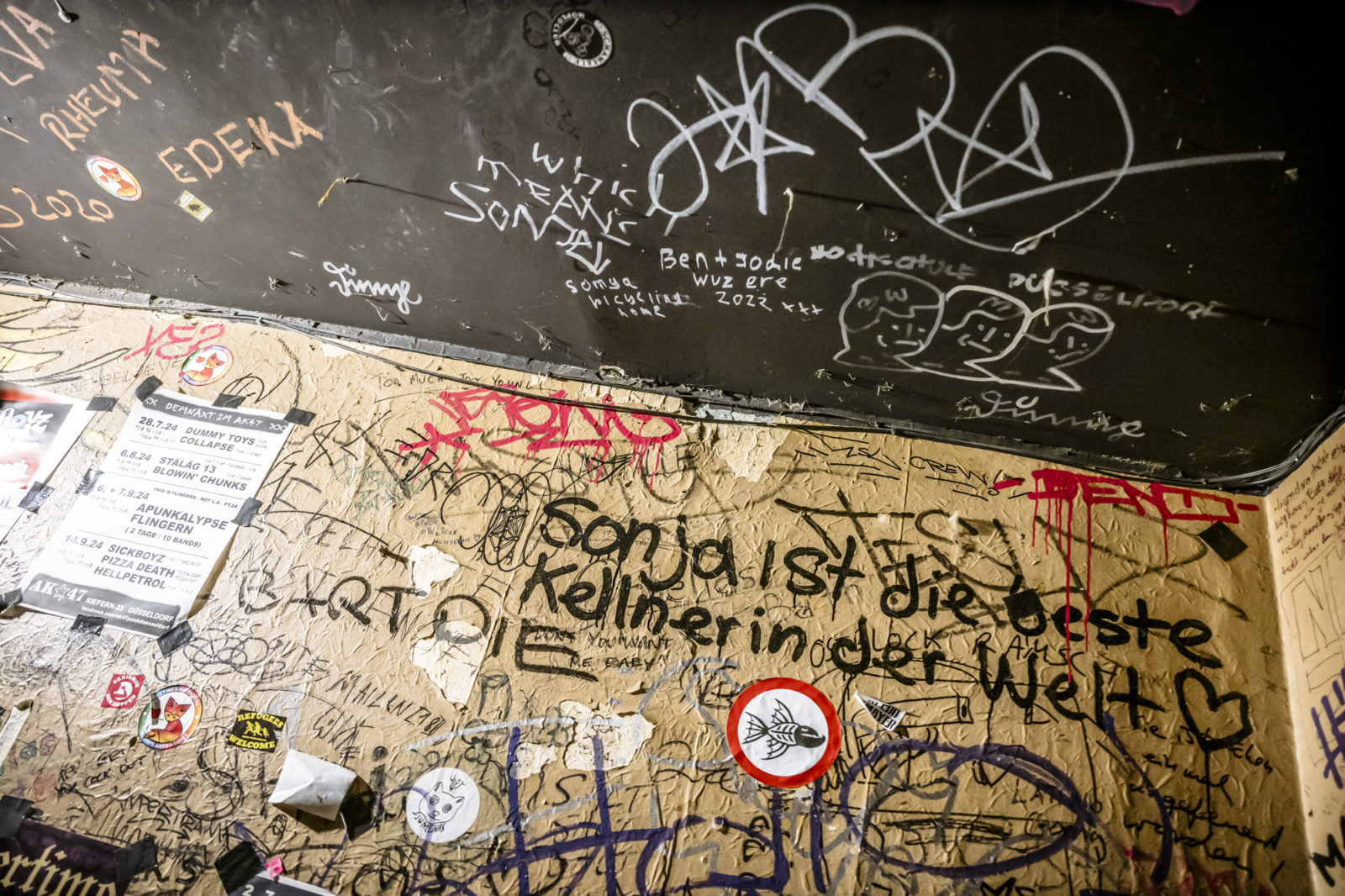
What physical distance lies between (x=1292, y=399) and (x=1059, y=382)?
48 centimetres

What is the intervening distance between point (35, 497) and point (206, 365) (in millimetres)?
588

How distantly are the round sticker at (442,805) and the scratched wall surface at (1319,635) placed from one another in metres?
1.77

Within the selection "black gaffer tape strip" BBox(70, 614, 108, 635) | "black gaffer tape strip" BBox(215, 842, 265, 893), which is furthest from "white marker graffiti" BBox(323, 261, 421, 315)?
"black gaffer tape strip" BBox(215, 842, 265, 893)

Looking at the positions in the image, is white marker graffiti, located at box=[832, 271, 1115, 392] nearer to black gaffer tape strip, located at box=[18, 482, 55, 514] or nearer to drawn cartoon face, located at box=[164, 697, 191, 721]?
drawn cartoon face, located at box=[164, 697, 191, 721]

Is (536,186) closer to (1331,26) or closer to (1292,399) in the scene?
(1331,26)

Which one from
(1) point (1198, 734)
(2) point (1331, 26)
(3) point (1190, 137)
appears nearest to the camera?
(2) point (1331, 26)

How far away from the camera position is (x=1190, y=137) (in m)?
1.28

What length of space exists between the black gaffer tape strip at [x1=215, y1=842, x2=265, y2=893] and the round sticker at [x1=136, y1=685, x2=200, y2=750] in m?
0.31

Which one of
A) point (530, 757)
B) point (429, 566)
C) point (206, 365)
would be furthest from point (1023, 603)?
point (206, 365)

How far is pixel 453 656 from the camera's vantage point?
169cm

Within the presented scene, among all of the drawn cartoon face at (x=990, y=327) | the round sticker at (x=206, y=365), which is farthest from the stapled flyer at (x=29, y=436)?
the drawn cartoon face at (x=990, y=327)

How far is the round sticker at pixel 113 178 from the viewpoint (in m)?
1.98

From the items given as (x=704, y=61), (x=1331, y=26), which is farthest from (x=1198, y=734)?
(x=704, y=61)

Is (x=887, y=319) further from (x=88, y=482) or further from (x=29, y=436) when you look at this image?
(x=29, y=436)
